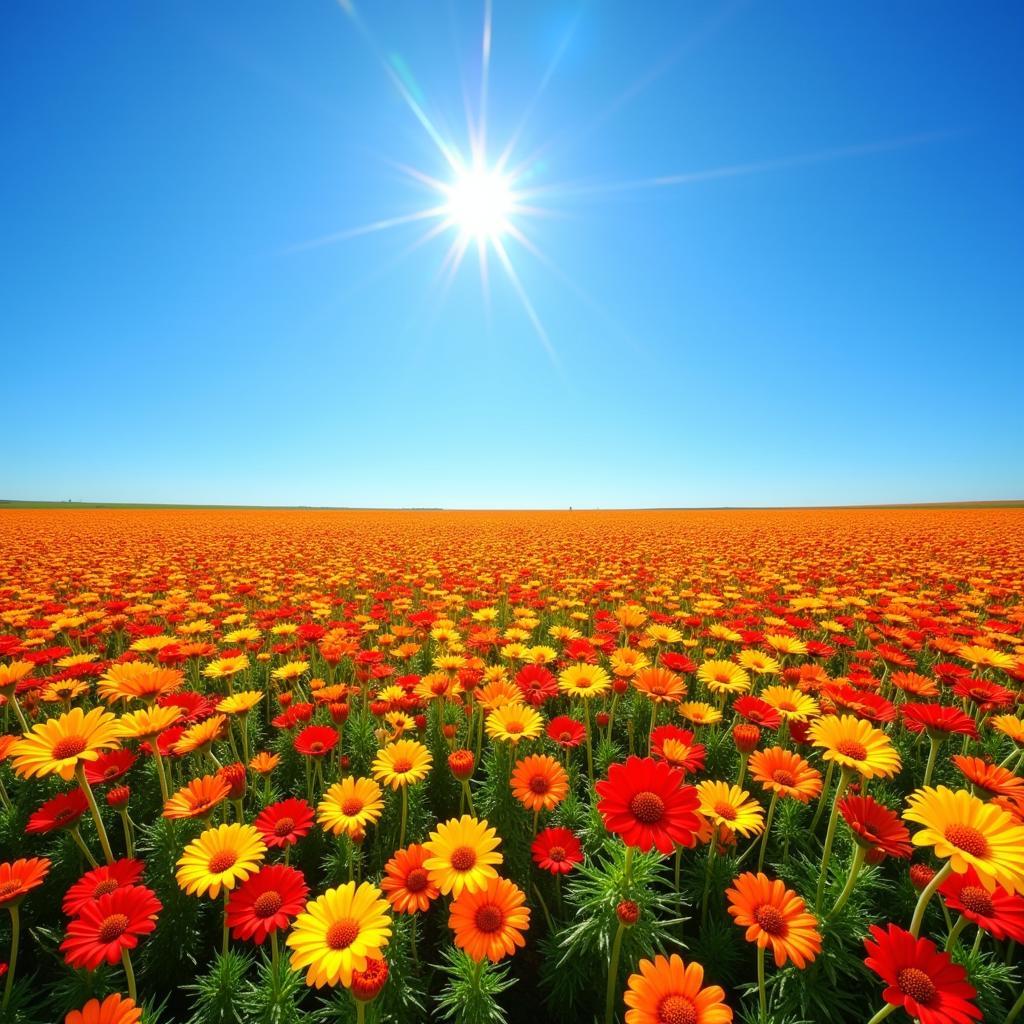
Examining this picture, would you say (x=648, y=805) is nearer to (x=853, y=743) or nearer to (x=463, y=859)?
(x=463, y=859)

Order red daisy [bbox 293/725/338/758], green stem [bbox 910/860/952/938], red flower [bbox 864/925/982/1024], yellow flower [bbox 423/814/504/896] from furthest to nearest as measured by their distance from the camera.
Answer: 1. red daisy [bbox 293/725/338/758]
2. yellow flower [bbox 423/814/504/896]
3. green stem [bbox 910/860/952/938]
4. red flower [bbox 864/925/982/1024]

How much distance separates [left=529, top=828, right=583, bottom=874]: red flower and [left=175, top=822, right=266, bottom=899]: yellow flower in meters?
1.20

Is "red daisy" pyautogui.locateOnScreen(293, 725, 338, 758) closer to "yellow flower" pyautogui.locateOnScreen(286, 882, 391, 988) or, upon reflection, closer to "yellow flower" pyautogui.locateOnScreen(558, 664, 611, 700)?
"yellow flower" pyautogui.locateOnScreen(286, 882, 391, 988)

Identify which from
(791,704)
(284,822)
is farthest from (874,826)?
(284,822)

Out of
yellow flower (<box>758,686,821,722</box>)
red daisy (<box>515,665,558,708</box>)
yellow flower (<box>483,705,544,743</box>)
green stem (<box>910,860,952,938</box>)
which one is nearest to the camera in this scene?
green stem (<box>910,860,952,938</box>)

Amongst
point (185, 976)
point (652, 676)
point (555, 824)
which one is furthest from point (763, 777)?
point (185, 976)

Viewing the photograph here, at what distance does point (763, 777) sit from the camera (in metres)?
2.12

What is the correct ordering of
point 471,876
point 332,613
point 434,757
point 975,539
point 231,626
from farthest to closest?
1. point 975,539
2. point 332,613
3. point 231,626
4. point 434,757
5. point 471,876

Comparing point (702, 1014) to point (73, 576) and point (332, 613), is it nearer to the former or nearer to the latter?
point (332, 613)

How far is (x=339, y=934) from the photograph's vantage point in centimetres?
153

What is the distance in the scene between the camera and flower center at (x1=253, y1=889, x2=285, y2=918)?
1.66 metres

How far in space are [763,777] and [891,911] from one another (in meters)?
1.08

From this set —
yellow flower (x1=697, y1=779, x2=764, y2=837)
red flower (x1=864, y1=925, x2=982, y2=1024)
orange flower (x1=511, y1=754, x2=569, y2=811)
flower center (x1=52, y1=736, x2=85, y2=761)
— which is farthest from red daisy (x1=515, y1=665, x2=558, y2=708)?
flower center (x1=52, y1=736, x2=85, y2=761)

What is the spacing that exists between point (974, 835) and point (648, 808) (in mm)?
1128
